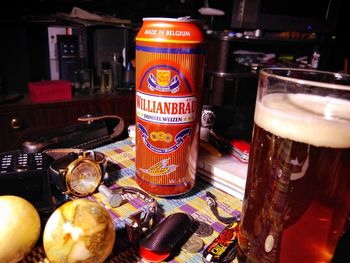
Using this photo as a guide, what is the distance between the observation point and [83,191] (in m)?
0.54

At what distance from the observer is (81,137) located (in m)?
0.75

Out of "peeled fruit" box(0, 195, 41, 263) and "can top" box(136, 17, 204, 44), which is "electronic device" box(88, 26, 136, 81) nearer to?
"can top" box(136, 17, 204, 44)

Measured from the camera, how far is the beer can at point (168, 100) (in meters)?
0.49

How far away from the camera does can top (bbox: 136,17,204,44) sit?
0.48m

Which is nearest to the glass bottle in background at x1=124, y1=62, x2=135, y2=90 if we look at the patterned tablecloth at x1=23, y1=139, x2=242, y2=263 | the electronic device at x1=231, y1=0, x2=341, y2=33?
the electronic device at x1=231, y1=0, x2=341, y2=33

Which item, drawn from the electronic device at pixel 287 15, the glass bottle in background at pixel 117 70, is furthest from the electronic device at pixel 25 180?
the electronic device at pixel 287 15

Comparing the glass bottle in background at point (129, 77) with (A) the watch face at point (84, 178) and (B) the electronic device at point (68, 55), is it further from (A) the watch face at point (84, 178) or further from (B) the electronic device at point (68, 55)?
(A) the watch face at point (84, 178)

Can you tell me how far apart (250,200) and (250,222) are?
3cm

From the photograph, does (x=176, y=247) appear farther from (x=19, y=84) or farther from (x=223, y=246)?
(x=19, y=84)

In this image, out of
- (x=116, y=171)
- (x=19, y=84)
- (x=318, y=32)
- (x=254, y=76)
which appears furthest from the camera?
(x=318, y=32)

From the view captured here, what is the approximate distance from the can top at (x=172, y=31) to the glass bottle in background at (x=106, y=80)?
1.26 meters

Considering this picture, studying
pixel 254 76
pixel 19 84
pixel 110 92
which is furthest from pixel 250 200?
pixel 254 76

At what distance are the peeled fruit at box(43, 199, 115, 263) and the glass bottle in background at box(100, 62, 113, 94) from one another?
4.70 ft

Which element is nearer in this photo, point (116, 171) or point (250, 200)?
point (250, 200)
